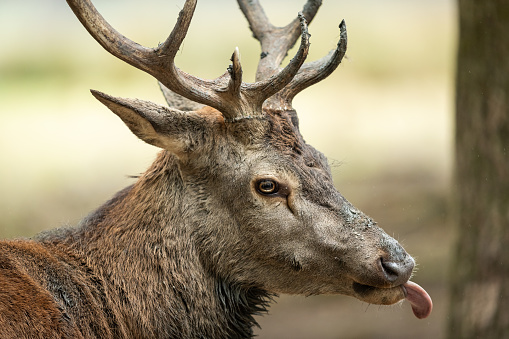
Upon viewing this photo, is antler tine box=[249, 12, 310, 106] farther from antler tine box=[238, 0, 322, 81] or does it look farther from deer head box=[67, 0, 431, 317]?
antler tine box=[238, 0, 322, 81]

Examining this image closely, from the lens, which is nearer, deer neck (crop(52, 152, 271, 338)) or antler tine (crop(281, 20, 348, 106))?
deer neck (crop(52, 152, 271, 338))

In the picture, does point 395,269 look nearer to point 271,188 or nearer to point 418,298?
point 418,298

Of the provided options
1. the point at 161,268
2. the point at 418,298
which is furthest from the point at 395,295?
the point at 161,268

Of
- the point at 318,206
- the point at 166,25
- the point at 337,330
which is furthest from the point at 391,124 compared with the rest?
the point at 318,206

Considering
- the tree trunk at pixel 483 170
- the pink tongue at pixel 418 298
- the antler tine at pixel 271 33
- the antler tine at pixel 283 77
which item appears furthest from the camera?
the tree trunk at pixel 483 170

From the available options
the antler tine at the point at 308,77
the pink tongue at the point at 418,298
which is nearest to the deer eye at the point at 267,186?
the antler tine at the point at 308,77

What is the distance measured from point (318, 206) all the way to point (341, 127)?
38.1 feet

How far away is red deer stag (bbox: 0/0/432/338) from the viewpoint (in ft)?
16.1

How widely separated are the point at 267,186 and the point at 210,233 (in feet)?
1.63

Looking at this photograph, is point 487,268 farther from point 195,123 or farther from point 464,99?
point 195,123

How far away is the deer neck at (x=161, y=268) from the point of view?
16.3ft

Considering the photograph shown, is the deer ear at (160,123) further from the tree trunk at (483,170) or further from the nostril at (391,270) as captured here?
the tree trunk at (483,170)

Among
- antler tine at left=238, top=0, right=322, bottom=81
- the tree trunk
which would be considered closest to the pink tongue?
antler tine at left=238, top=0, right=322, bottom=81

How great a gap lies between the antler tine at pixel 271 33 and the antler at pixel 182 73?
0.83 meters
